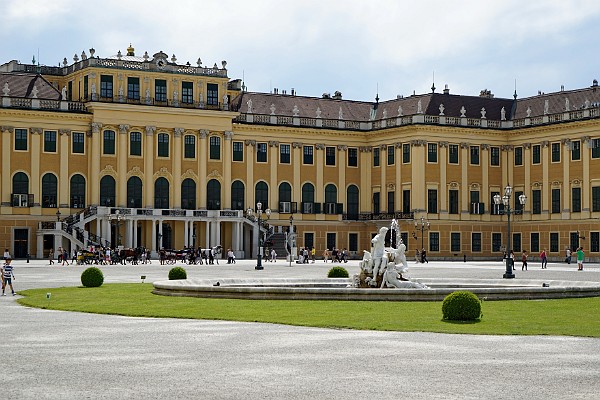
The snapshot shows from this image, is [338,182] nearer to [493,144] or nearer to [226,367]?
[493,144]

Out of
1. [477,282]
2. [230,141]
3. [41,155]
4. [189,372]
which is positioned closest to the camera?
[189,372]

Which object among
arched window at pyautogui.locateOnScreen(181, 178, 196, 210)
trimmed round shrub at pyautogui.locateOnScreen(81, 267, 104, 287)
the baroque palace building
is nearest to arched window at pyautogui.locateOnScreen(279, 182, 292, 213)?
the baroque palace building

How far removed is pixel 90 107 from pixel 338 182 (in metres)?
21.8

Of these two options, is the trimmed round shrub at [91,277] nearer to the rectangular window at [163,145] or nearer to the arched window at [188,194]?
the rectangular window at [163,145]

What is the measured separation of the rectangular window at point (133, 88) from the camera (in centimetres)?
8756

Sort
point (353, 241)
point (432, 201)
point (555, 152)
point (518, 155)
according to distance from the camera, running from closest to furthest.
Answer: point (555, 152) < point (432, 201) < point (518, 155) < point (353, 241)

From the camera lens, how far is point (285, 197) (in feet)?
306

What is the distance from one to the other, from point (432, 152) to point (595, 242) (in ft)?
48.9

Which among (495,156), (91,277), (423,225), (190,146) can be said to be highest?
(190,146)

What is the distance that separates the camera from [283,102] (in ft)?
314

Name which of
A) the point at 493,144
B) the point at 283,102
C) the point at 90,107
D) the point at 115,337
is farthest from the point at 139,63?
the point at 115,337

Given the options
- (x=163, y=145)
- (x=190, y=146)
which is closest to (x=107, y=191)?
(x=163, y=145)

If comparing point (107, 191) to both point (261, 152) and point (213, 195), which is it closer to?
point (213, 195)

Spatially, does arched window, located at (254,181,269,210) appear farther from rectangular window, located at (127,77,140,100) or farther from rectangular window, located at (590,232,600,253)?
rectangular window, located at (590,232,600,253)
